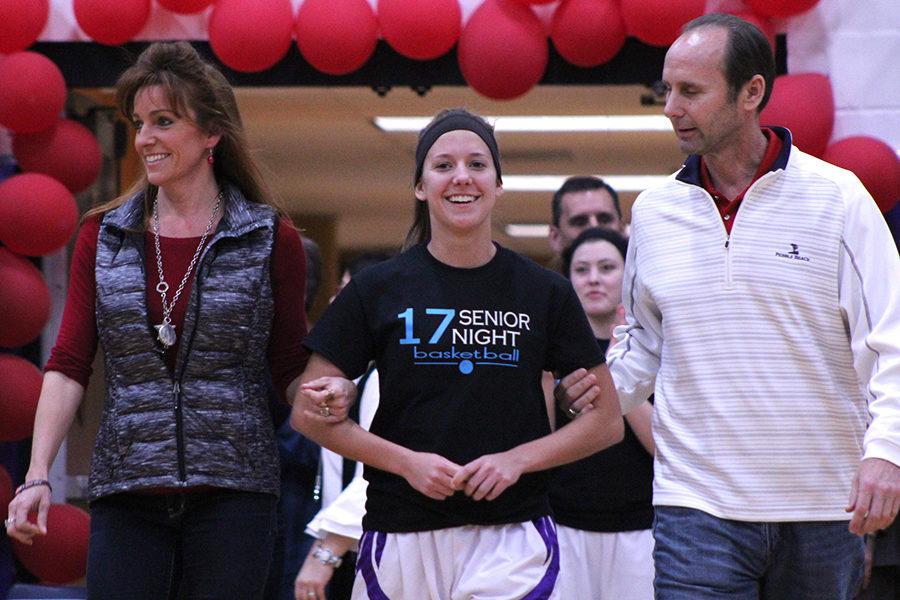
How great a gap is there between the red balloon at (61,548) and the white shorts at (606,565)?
2.13 meters

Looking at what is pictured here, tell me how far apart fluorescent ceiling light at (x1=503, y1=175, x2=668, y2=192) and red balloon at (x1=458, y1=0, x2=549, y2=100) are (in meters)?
6.80

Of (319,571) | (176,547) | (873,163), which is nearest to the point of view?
(176,547)

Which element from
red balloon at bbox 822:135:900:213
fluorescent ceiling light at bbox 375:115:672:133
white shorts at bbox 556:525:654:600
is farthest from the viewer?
fluorescent ceiling light at bbox 375:115:672:133

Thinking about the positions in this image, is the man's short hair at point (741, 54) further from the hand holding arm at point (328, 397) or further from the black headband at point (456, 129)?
the hand holding arm at point (328, 397)

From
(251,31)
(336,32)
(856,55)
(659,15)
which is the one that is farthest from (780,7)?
(251,31)

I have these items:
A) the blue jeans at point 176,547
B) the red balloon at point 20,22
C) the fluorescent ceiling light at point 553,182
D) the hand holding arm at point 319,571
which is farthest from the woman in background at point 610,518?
the fluorescent ceiling light at point 553,182

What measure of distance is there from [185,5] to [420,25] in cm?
97

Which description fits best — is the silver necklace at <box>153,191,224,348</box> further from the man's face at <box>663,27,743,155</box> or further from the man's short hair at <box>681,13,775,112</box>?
the man's short hair at <box>681,13,775,112</box>

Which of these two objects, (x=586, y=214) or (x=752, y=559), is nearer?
(x=752, y=559)

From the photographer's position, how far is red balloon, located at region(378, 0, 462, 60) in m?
5.18

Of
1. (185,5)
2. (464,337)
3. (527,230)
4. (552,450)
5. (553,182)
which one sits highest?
(527,230)

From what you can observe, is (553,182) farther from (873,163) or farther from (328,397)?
(328,397)

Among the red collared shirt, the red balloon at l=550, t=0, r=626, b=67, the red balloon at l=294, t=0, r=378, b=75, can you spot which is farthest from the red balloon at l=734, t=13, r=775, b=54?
the red collared shirt

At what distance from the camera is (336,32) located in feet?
17.0
